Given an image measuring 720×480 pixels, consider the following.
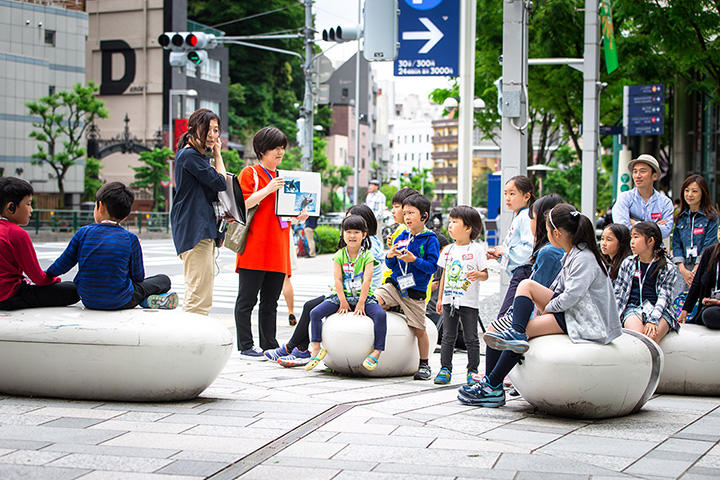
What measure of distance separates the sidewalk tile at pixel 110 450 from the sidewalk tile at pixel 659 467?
232 centimetres

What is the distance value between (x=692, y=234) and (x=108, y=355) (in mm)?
5470

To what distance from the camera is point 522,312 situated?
5617 millimetres

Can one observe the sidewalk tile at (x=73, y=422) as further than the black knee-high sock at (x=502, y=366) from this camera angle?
No

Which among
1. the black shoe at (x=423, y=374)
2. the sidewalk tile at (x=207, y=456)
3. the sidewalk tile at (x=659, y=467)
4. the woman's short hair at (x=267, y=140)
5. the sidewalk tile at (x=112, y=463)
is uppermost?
the woman's short hair at (x=267, y=140)

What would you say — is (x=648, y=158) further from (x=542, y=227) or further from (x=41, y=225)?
(x=41, y=225)

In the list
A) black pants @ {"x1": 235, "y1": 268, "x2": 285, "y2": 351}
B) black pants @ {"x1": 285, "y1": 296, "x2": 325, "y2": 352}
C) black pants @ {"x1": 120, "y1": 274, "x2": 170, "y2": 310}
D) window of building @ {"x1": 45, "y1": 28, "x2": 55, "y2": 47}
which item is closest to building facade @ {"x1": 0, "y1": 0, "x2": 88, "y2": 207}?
window of building @ {"x1": 45, "y1": 28, "x2": 55, "y2": 47}

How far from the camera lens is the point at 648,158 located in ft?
26.7

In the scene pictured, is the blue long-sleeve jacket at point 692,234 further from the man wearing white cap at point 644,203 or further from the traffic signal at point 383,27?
the traffic signal at point 383,27

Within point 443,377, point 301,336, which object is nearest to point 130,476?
point 443,377

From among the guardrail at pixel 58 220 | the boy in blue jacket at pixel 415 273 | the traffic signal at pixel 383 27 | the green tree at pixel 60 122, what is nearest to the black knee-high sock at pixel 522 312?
the boy in blue jacket at pixel 415 273

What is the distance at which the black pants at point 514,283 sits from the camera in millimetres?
6703

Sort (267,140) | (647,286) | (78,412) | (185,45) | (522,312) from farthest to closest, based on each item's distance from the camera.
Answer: (185,45), (267,140), (647,286), (522,312), (78,412)

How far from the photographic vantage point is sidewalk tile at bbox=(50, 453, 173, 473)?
4.00m

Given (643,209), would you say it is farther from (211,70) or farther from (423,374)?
(211,70)
